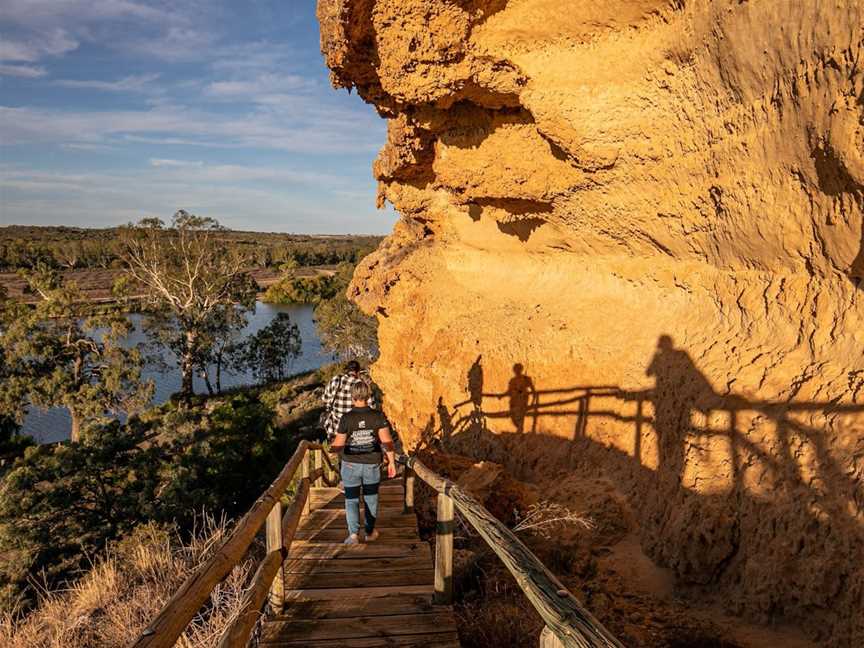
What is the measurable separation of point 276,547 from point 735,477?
3.63 metres

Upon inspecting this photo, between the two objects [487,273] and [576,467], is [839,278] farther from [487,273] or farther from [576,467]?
[487,273]

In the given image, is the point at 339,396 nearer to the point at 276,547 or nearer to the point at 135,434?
the point at 276,547

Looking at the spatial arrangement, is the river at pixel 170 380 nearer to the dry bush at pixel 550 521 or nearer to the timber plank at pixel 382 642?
the dry bush at pixel 550 521

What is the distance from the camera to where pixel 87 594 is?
530cm

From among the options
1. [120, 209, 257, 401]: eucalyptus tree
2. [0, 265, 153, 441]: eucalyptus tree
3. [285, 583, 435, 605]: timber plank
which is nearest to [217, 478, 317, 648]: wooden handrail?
[285, 583, 435, 605]: timber plank

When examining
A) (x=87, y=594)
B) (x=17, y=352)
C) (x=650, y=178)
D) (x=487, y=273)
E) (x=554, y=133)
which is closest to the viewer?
(x=87, y=594)

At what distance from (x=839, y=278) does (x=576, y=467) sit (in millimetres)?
3787

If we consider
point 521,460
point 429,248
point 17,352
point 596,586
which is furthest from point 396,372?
point 17,352

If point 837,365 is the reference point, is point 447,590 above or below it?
below

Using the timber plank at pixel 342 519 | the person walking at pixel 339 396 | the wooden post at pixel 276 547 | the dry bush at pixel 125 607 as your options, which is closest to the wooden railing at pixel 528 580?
the wooden post at pixel 276 547

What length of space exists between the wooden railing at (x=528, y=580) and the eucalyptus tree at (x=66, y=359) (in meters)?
25.8

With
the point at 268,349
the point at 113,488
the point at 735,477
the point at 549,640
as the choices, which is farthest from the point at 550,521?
the point at 268,349

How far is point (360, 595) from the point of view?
3.68 meters

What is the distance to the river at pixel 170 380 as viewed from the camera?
115 ft
